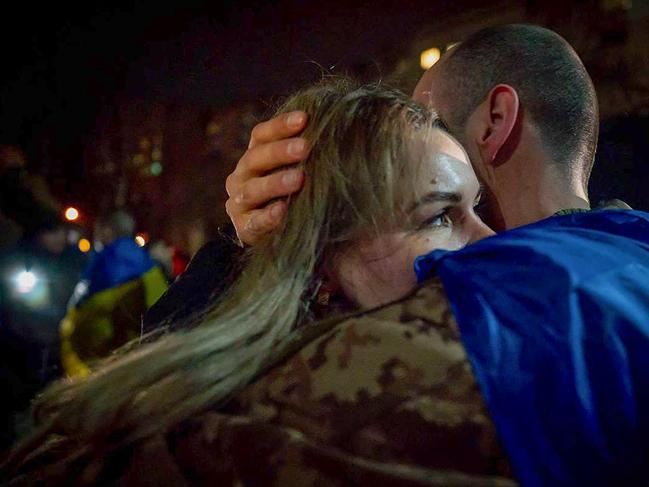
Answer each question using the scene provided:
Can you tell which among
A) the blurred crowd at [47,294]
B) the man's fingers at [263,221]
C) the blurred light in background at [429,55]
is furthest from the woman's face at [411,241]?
the blurred light in background at [429,55]

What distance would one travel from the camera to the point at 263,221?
5.38ft

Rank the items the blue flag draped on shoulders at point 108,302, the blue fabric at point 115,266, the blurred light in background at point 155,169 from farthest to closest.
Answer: the blurred light in background at point 155,169 < the blue fabric at point 115,266 < the blue flag draped on shoulders at point 108,302

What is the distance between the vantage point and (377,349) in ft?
3.06

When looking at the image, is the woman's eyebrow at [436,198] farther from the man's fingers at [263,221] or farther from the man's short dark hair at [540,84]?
the man's short dark hair at [540,84]

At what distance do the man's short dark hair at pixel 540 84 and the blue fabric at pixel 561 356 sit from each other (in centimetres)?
141

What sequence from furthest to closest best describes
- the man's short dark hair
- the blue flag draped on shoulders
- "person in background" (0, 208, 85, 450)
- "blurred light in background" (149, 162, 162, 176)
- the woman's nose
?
1. "blurred light in background" (149, 162, 162, 176)
2. "person in background" (0, 208, 85, 450)
3. the blue flag draped on shoulders
4. the man's short dark hair
5. the woman's nose

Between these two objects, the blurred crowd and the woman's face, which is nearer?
the woman's face

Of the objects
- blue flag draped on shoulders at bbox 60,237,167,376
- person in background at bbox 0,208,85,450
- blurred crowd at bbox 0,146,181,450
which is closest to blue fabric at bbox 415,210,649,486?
blurred crowd at bbox 0,146,181,450

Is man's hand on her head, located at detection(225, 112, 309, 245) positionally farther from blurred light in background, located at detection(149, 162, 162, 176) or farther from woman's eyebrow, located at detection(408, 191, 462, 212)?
blurred light in background, located at detection(149, 162, 162, 176)

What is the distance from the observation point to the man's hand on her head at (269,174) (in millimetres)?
1600

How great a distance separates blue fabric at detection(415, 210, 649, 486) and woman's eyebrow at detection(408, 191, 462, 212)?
52 cm

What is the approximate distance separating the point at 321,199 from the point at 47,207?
439 cm

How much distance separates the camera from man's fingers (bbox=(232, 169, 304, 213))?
1581 mm

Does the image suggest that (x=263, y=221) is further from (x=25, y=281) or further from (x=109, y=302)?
(x=25, y=281)
